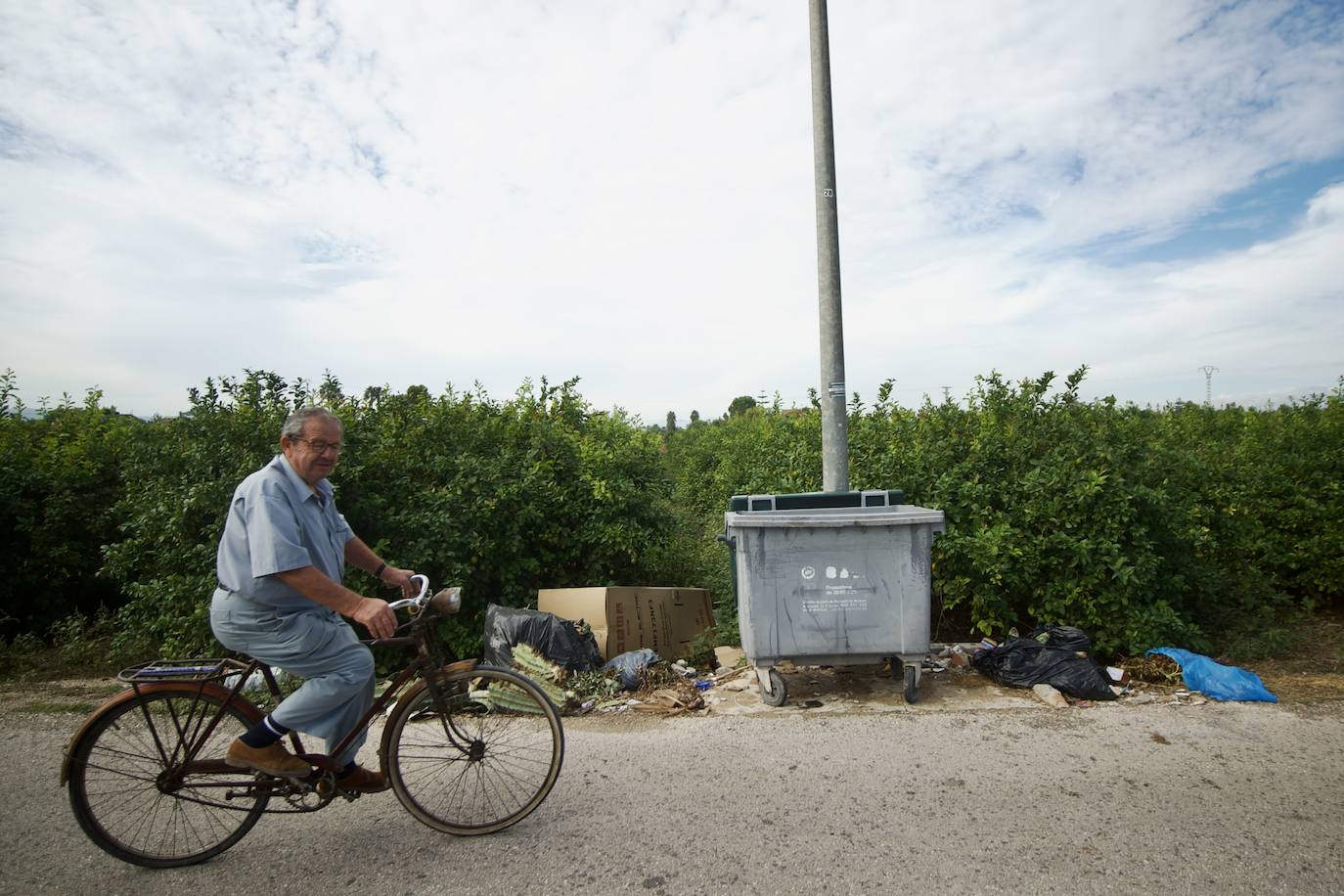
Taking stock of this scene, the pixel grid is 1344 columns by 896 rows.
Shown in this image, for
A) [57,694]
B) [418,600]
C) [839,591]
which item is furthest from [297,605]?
[57,694]

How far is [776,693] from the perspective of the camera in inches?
192

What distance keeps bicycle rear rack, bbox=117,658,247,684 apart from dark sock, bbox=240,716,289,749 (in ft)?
0.85

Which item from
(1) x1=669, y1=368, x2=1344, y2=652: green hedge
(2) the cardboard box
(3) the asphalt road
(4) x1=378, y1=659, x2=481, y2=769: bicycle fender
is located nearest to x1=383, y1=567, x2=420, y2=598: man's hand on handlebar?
(4) x1=378, y1=659, x2=481, y2=769: bicycle fender

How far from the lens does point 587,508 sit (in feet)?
21.9

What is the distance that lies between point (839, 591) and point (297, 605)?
3076mm

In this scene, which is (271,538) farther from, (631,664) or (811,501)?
(811,501)

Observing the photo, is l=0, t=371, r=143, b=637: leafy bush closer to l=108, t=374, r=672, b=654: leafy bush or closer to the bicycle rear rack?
l=108, t=374, r=672, b=654: leafy bush

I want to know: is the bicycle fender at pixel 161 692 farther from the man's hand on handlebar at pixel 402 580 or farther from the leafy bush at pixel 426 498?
the leafy bush at pixel 426 498

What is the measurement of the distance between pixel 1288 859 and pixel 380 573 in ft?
12.4

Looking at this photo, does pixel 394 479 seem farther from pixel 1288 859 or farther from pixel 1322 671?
pixel 1322 671

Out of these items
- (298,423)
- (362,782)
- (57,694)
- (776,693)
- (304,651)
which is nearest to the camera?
(304,651)

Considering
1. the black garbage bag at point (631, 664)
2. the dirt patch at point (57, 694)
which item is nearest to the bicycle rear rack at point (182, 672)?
the dirt patch at point (57, 694)

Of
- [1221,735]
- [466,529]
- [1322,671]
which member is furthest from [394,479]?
[1322,671]

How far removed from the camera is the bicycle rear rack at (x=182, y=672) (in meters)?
3.04
